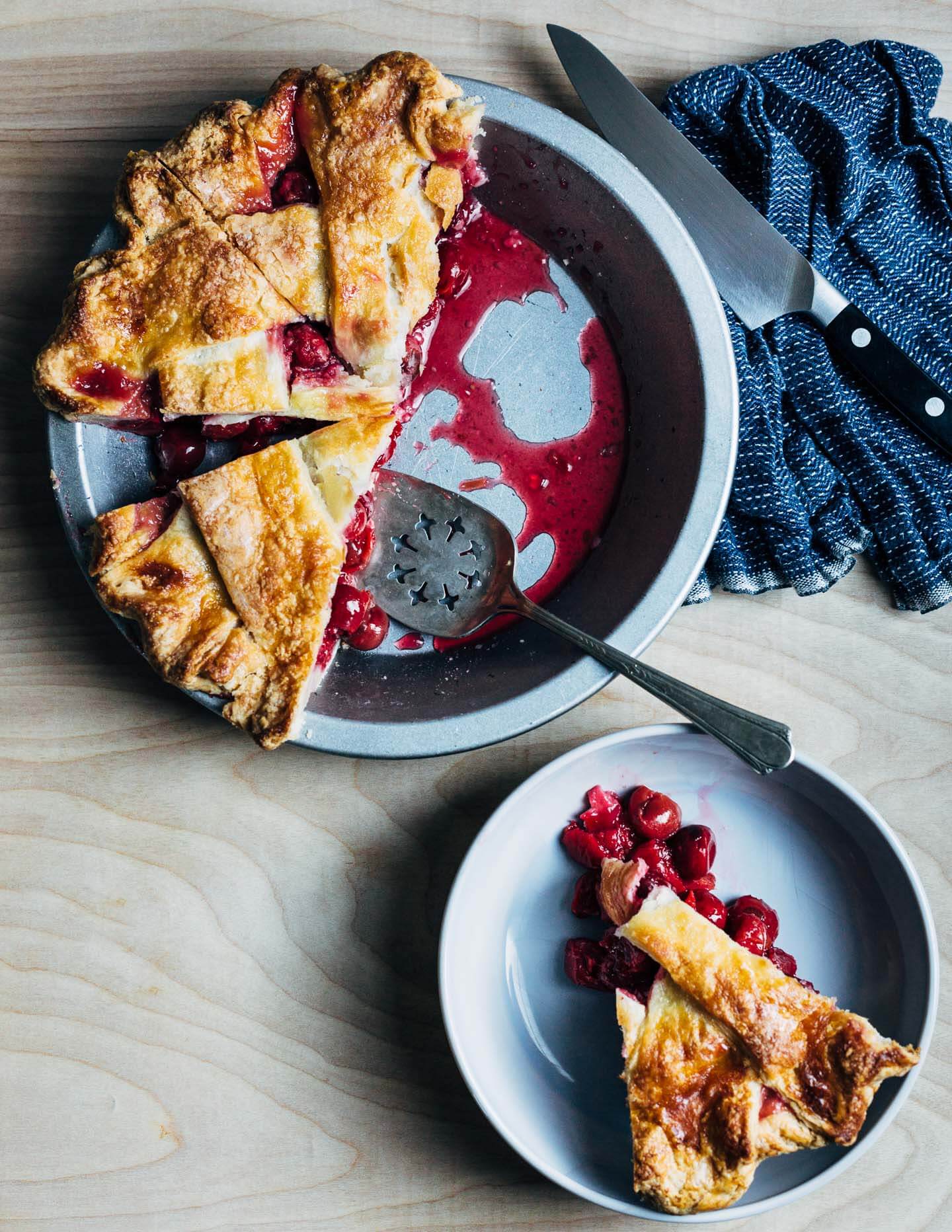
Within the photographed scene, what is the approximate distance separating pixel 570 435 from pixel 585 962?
1.37 m

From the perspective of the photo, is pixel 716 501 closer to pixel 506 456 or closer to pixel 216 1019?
pixel 506 456

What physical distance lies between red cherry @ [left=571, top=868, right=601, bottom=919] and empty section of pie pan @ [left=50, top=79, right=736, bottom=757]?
1.56ft

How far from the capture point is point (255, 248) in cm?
229

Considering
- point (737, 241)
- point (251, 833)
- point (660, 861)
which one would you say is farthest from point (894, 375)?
point (251, 833)

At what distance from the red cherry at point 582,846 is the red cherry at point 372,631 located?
0.69 m

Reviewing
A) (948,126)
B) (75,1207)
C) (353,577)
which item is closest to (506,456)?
(353,577)

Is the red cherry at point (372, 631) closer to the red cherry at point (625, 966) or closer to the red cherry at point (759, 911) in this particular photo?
the red cherry at point (625, 966)

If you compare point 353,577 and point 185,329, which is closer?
point 185,329

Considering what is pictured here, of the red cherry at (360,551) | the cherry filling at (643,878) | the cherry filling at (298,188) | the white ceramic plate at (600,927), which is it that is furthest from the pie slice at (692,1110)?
the cherry filling at (298,188)

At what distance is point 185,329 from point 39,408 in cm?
Answer: 65

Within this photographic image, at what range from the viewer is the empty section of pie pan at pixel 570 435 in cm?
233

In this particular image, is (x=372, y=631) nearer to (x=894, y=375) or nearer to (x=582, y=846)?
(x=582, y=846)

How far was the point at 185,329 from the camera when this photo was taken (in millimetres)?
2271

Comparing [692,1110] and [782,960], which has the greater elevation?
[782,960]
